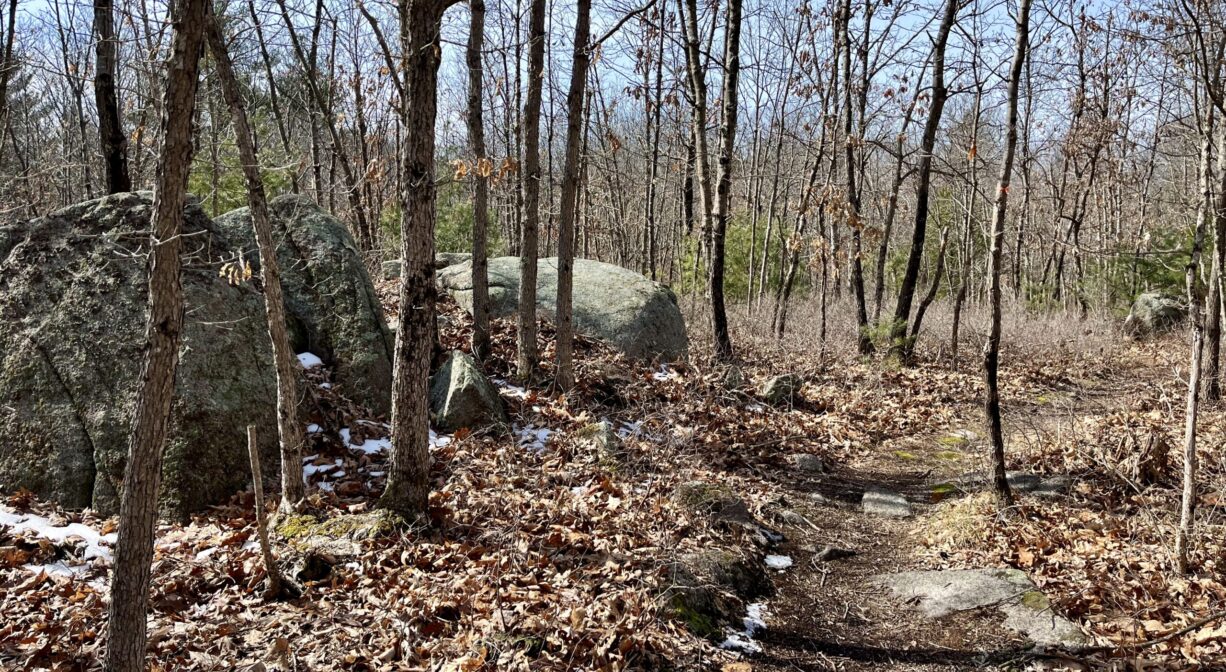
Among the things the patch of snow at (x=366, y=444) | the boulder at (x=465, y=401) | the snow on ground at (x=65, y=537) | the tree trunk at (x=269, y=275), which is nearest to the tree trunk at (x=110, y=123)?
the tree trunk at (x=269, y=275)

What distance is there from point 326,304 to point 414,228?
3.74 meters

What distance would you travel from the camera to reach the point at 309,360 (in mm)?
8312

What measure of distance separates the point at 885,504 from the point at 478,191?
19.8ft

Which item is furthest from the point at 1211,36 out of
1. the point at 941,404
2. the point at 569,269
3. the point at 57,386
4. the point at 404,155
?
the point at 57,386

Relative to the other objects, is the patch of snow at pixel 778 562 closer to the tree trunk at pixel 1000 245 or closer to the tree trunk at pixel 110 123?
the tree trunk at pixel 1000 245

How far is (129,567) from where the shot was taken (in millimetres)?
3129

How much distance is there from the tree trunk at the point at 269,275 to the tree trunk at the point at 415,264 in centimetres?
93

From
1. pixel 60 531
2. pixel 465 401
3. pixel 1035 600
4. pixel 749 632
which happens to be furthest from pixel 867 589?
pixel 60 531

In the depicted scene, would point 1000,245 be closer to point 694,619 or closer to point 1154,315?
point 694,619

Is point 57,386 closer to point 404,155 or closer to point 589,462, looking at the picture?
point 404,155

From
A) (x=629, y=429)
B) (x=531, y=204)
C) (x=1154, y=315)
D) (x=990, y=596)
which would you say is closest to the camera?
(x=990, y=596)

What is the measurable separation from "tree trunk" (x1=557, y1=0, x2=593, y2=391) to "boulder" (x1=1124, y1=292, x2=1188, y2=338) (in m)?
14.7

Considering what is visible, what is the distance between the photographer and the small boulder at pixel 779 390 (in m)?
10.4

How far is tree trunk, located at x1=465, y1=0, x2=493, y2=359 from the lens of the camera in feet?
29.1
